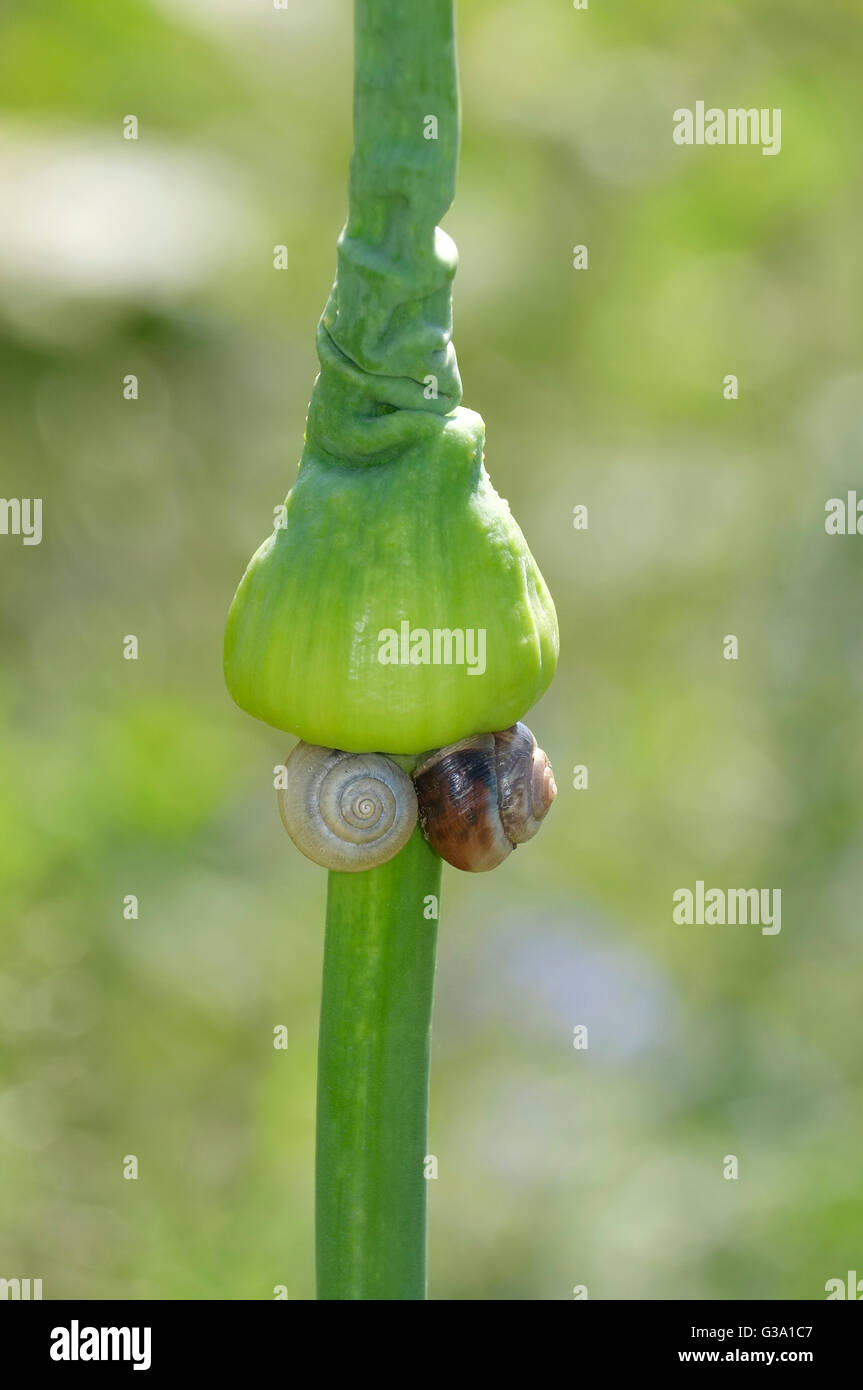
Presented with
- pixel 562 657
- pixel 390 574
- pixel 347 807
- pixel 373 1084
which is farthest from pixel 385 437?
pixel 562 657

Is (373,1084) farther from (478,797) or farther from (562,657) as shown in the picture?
(562,657)

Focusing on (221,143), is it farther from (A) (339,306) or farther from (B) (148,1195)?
(A) (339,306)

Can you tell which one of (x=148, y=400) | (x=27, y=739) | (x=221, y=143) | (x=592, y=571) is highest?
(x=221, y=143)

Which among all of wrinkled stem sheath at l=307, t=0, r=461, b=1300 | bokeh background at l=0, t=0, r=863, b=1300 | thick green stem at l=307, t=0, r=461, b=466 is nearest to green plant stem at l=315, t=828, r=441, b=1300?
wrinkled stem sheath at l=307, t=0, r=461, b=1300

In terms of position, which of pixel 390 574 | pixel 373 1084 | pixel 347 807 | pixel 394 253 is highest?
pixel 394 253

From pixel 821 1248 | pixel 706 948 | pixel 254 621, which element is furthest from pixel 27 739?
pixel 254 621
